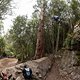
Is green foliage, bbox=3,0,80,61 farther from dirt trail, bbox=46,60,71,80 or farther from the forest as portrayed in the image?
dirt trail, bbox=46,60,71,80

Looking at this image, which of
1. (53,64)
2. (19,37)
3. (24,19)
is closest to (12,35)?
(19,37)

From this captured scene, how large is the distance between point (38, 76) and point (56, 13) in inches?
286

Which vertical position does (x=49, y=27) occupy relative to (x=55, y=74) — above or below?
above

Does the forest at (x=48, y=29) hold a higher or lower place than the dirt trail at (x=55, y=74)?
higher

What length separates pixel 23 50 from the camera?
74.8ft

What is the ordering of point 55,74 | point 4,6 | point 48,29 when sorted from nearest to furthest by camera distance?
1. point 55,74
2. point 48,29
3. point 4,6

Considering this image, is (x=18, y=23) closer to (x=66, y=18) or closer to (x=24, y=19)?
(x=24, y=19)

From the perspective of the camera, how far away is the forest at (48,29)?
15094mm

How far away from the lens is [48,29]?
18.6 m

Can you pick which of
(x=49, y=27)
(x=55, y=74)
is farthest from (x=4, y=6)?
(x=55, y=74)

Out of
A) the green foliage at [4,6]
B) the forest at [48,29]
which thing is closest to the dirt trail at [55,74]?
the forest at [48,29]

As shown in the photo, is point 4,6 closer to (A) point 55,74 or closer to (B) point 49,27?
(B) point 49,27

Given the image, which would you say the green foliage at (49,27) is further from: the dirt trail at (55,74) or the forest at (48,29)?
the dirt trail at (55,74)

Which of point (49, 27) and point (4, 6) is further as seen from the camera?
point (4, 6)
